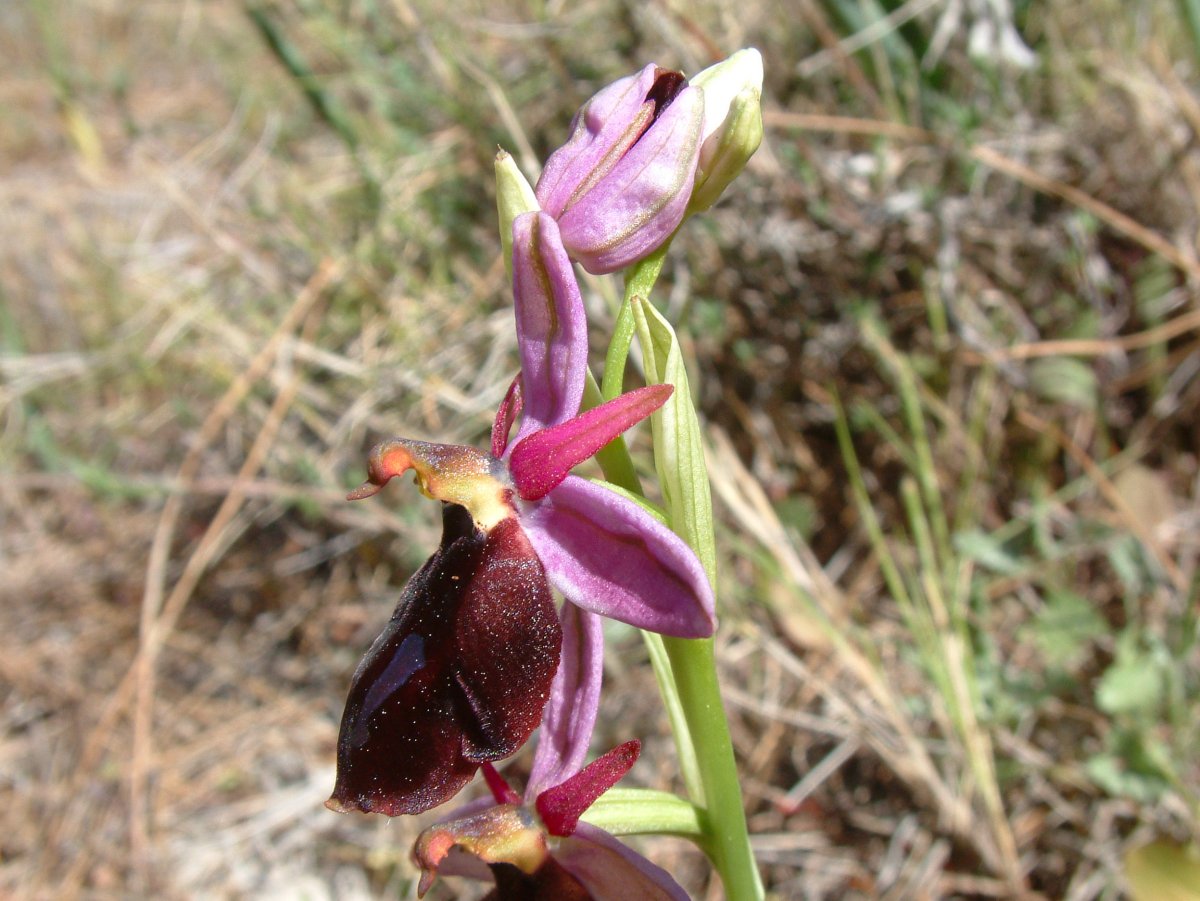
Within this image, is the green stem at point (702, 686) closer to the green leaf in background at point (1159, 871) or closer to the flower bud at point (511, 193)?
the flower bud at point (511, 193)

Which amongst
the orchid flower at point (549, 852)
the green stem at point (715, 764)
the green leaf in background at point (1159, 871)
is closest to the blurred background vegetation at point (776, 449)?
the green leaf in background at point (1159, 871)

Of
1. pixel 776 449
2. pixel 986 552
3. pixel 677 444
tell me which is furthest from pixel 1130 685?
pixel 677 444

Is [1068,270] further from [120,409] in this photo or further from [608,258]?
[120,409]

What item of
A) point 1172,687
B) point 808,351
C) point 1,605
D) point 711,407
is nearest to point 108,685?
point 1,605

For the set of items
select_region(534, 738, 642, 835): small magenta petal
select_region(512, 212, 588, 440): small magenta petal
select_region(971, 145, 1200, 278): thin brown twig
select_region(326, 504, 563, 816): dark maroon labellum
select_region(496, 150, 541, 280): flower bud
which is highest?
select_region(496, 150, 541, 280): flower bud

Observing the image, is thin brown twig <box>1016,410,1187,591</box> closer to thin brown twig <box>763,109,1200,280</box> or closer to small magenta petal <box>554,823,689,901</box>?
thin brown twig <box>763,109,1200,280</box>

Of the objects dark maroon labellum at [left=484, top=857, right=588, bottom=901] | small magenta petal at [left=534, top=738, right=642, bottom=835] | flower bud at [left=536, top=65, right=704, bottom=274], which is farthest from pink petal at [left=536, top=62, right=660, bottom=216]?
dark maroon labellum at [left=484, top=857, right=588, bottom=901]
